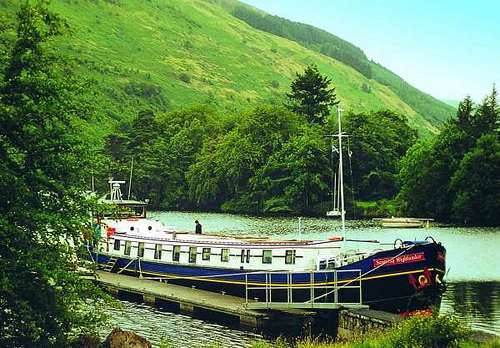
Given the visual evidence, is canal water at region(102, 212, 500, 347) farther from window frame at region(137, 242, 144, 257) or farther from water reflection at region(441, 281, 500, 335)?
window frame at region(137, 242, 144, 257)

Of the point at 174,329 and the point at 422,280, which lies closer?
the point at 422,280

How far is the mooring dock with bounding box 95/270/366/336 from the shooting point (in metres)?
40.8

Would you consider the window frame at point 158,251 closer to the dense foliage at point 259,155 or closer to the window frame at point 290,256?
the window frame at point 290,256

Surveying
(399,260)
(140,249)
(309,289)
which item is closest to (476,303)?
(399,260)

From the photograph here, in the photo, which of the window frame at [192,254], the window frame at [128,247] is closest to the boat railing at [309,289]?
the window frame at [192,254]

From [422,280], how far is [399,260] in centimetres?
175

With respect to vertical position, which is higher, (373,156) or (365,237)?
(373,156)

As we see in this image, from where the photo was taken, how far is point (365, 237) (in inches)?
3588

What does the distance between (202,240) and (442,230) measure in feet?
190

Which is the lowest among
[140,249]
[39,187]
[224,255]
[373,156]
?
[140,249]

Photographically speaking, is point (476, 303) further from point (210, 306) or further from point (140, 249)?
point (140, 249)

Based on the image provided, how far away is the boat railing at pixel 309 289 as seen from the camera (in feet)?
136

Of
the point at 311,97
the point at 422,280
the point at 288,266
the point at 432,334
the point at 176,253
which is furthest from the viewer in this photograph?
the point at 311,97

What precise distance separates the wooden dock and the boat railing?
2.33ft
